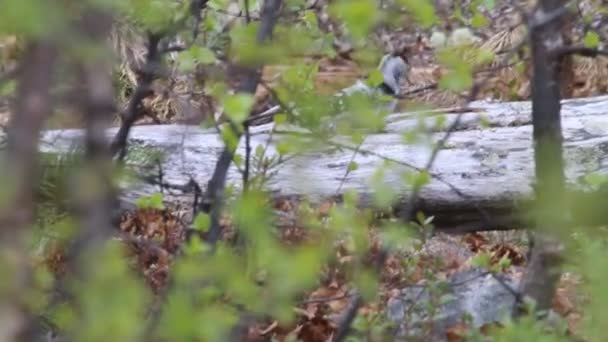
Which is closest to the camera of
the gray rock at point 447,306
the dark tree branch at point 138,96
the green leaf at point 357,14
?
the green leaf at point 357,14

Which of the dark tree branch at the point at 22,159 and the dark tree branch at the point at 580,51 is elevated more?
the dark tree branch at the point at 580,51

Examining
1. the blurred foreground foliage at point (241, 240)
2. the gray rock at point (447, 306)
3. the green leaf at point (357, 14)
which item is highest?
the green leaf at point (357, 14)

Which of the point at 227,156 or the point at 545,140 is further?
the point at 545,140

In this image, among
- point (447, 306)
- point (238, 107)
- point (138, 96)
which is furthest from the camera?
point (447, 306)

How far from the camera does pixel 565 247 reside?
8.80 ft

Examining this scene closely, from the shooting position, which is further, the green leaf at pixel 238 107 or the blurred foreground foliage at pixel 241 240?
the green leaf at pixel 238 107

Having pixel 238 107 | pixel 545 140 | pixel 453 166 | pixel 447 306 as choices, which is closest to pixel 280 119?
pixel 238 107

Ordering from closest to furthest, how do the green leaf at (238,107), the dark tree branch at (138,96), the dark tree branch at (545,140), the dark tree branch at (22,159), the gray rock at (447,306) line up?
the dark tree branch at (22,159) → the green leaf at (238,107) → the dark tree branch at (138,96) → the dark tree branch at (545,140) → the gray rock at (447,306)

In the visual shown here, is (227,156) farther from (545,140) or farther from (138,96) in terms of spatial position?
(545,140)

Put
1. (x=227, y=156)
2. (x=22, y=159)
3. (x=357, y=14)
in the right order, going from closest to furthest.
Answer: (x=22, y=159), (x=357, y=14), (x=227, y=156)

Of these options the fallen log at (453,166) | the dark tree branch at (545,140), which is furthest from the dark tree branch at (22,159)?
the fallen log at (453,166)

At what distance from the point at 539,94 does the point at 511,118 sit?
2.45 metres

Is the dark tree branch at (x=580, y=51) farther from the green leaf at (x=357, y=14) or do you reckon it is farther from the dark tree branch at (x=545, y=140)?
the green leaf at (x=357, y=14)

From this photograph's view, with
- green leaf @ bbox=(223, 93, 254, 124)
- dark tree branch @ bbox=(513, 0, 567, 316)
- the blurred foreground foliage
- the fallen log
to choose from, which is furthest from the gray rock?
green leaf @ bbox=(223, 93, 254, 124)
